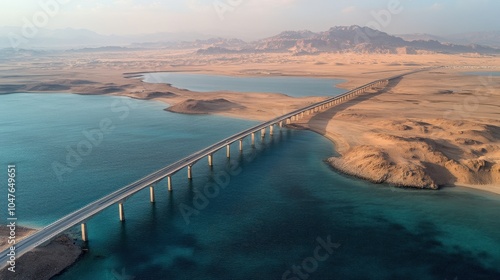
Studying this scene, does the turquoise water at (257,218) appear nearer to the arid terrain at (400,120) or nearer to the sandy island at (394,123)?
the sandy island at (394,123)

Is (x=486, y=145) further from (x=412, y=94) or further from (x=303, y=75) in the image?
(x=303, y=75)

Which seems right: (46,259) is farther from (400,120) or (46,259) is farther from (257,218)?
(400,120)

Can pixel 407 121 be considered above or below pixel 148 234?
above

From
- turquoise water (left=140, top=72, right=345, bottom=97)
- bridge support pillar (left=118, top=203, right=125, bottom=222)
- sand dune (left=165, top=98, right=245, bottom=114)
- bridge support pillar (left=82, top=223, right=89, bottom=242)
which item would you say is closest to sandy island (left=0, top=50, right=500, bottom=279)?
sand dune (left=165, top=98, right=245, bottom=114)

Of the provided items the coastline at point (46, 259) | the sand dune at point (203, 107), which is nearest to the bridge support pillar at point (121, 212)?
the coastline at point (46, 259)

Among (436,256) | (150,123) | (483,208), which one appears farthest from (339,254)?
(150,123)

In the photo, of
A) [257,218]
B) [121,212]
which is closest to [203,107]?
[121,212]
